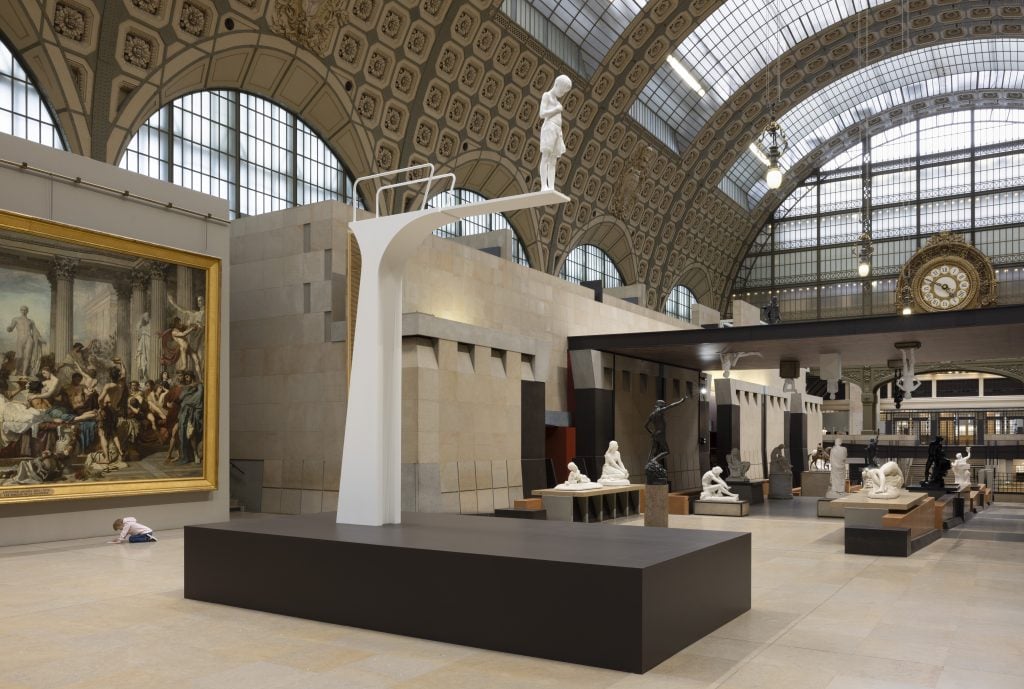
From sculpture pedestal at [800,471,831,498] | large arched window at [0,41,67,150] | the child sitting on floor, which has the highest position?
large arched window at [0,41,67,150]

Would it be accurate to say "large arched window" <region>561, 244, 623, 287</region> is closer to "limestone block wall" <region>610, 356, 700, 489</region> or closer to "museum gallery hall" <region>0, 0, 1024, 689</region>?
"museum gallery hall" <region>0, 0, 1024, 689</region>

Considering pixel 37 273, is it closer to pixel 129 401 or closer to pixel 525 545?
pixel 129 401

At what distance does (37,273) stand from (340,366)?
6.95m

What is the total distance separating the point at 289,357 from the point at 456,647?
1433cm

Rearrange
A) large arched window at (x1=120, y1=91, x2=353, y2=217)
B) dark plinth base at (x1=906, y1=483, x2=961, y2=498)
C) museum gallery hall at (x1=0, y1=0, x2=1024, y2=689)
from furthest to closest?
large arched window at (x1=120, y1=91, x2=353, y2=217)
dark plinth base at (x1=906, y1=483, x2=961, y2=498)
museum gallery hall at (x1=0, y1=0, x2=1024, y2=689)

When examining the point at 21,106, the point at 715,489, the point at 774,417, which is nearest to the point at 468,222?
the point at 715,489

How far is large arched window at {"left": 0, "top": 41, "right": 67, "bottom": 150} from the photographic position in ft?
65.6

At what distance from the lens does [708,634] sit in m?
8.41

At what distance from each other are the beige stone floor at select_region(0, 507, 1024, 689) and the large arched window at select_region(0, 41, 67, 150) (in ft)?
40.9

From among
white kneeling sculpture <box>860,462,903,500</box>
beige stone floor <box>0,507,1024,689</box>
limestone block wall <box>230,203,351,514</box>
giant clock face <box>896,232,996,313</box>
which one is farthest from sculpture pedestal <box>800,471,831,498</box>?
beige stone floor <box>0,507,1024,689</box>

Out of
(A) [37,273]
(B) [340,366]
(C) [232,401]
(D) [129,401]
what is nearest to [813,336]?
(B) [340,366]

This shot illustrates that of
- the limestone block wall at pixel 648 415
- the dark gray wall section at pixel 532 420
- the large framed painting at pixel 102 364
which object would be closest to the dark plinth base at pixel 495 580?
the large framed painting at pixel 102 364

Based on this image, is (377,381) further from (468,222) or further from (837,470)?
(468,222)

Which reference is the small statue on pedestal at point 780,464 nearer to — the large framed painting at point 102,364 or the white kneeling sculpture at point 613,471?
the white kneeling sculpture at point 613,471
